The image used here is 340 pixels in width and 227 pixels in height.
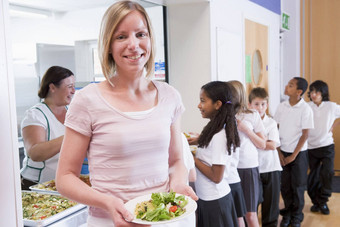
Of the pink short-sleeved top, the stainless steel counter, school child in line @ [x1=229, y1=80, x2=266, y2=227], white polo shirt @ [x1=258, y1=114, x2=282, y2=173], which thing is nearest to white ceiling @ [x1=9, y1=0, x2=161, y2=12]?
school child in line @ [x1=229, y1=80, x2=266, y2=227]

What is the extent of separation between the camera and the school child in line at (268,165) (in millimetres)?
3160

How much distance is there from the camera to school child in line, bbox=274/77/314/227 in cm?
366

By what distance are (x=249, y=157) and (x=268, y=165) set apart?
1.37ft

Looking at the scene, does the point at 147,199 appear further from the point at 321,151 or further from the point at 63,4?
the point at 321,151

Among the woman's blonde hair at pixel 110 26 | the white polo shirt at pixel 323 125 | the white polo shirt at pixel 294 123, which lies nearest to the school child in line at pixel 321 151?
the white polo shirt at pixel 323 125

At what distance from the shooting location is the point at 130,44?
3.63ft

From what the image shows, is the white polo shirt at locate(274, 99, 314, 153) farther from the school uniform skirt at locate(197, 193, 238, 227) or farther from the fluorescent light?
the fluorescent light

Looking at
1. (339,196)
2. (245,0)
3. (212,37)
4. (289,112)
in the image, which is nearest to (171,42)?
(212,37)

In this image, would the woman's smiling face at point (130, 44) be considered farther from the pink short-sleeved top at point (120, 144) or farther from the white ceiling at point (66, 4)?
the white ceiling at point (66, 4)

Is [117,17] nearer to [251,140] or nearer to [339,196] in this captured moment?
[251,140]

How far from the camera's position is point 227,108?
2.39 meters

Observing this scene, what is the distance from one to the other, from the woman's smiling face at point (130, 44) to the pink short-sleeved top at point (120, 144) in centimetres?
12

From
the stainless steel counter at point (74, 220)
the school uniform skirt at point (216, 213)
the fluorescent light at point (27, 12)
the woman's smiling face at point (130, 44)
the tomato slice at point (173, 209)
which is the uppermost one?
the fluorescent light at point (27, 12)

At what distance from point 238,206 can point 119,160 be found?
1664 millimetres
